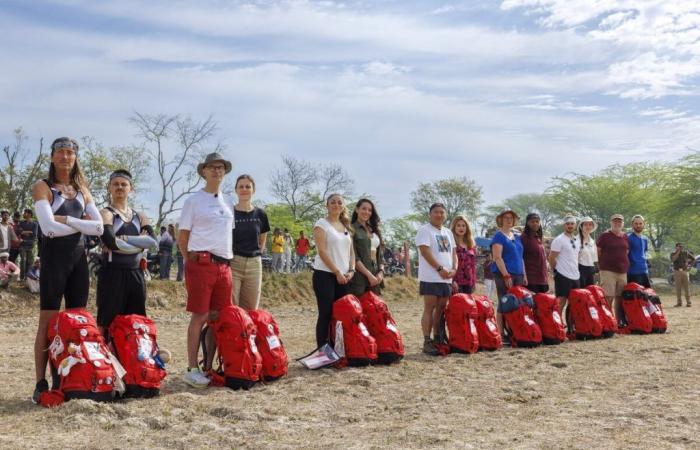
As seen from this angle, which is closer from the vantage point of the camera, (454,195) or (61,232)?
(61,232)

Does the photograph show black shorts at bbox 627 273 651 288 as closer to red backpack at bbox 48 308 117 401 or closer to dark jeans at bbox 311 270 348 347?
dark jeans at bbox 311 270 348 347

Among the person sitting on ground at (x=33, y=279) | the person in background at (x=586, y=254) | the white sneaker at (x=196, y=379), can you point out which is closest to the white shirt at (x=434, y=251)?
the white sneaker at (x=196, y=379)

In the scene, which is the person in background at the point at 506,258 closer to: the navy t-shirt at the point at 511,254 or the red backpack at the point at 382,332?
the navy t-shirt at the point at 511,254

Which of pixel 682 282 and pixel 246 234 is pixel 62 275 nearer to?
pixel 246 234

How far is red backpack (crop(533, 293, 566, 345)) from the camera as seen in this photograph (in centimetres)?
845

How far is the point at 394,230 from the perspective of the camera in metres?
58.4

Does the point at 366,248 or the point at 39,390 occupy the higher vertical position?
the point at 366,248

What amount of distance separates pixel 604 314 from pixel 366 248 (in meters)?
3.90

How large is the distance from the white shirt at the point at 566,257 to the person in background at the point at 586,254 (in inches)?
23.7

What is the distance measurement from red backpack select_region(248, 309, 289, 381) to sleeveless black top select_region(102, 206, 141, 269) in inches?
46.6

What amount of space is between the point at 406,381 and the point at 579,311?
4.02m

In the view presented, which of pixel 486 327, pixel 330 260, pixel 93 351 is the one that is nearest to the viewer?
pixel 93 351

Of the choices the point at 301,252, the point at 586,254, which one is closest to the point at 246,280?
the point at 586,254

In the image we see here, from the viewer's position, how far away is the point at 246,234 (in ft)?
20.5
